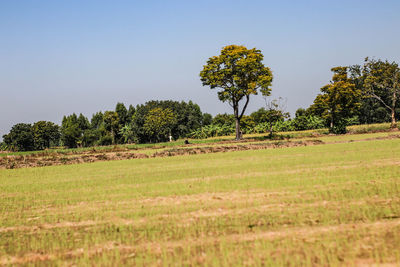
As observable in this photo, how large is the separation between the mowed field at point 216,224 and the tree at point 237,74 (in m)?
40.2

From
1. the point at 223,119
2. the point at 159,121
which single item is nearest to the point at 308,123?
the point at 223,119

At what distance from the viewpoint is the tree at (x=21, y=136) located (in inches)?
3524

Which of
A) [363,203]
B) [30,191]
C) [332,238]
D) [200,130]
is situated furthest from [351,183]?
[200,130]

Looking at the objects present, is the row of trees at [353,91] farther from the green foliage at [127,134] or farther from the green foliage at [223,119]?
the green foliage at [127,134]

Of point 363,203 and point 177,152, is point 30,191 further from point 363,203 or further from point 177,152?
point 177,152

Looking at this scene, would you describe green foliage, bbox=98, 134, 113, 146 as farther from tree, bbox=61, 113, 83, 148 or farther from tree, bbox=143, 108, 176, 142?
tree, bbox=143, 108, 176, 142

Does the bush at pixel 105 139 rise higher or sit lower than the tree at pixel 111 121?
lower

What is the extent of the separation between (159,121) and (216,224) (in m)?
90.1

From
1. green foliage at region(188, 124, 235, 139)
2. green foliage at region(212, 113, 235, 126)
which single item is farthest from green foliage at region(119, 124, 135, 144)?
green foliage at region(212, 113, 235, 126)

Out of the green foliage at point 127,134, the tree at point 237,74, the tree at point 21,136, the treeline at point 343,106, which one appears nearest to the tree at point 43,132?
the tree at point 21,136

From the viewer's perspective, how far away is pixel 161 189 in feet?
36.3

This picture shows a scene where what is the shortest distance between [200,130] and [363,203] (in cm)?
8937

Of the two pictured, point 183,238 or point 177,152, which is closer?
point 183,238

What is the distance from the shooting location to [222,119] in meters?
104
